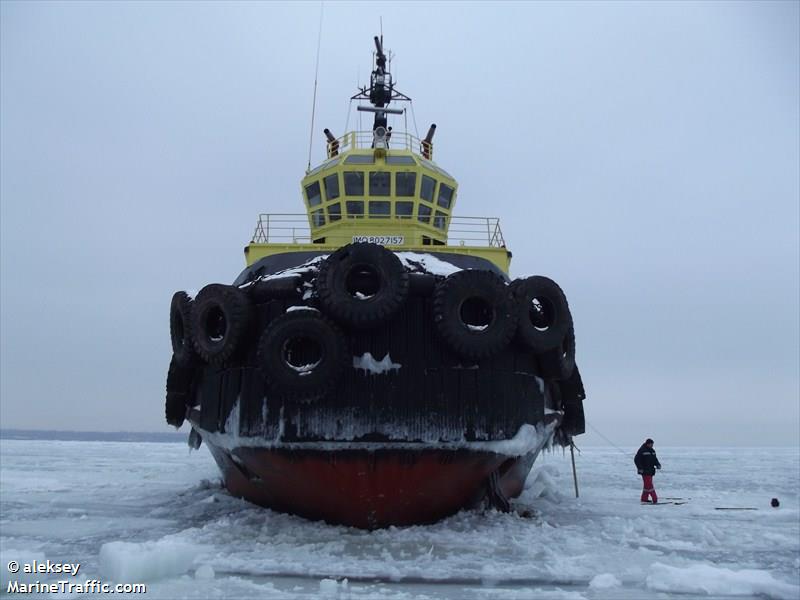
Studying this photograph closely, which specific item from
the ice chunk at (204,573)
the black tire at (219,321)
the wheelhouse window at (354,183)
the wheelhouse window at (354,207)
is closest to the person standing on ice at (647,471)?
the wheelhouse window at (354,207)

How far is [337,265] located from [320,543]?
3170mm

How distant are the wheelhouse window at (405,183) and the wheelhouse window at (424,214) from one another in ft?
1.21

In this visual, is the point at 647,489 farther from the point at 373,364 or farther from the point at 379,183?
the point at 379,183

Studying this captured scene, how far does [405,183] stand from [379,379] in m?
4.98

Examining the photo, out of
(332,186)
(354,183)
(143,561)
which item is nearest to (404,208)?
(354,183)

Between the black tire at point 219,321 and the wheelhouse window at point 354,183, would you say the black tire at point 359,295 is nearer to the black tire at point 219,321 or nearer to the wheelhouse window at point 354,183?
the black tire at point 219,321

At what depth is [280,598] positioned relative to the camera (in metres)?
4.92

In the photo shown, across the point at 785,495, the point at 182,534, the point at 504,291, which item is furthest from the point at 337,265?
the point at 785,495

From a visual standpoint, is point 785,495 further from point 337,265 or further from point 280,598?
point 280,598

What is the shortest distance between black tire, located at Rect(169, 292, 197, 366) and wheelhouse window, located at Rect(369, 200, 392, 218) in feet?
12.2

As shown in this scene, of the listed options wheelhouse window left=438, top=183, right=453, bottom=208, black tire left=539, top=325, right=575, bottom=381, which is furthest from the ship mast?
black tire left=539, top=325, right=575, bottom=381

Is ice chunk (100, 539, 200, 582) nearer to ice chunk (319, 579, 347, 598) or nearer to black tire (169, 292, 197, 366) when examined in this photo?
ice chunk (319, 579, 347, 598)

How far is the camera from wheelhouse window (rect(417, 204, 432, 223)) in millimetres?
11547

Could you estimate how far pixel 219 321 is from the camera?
8.52 meters
